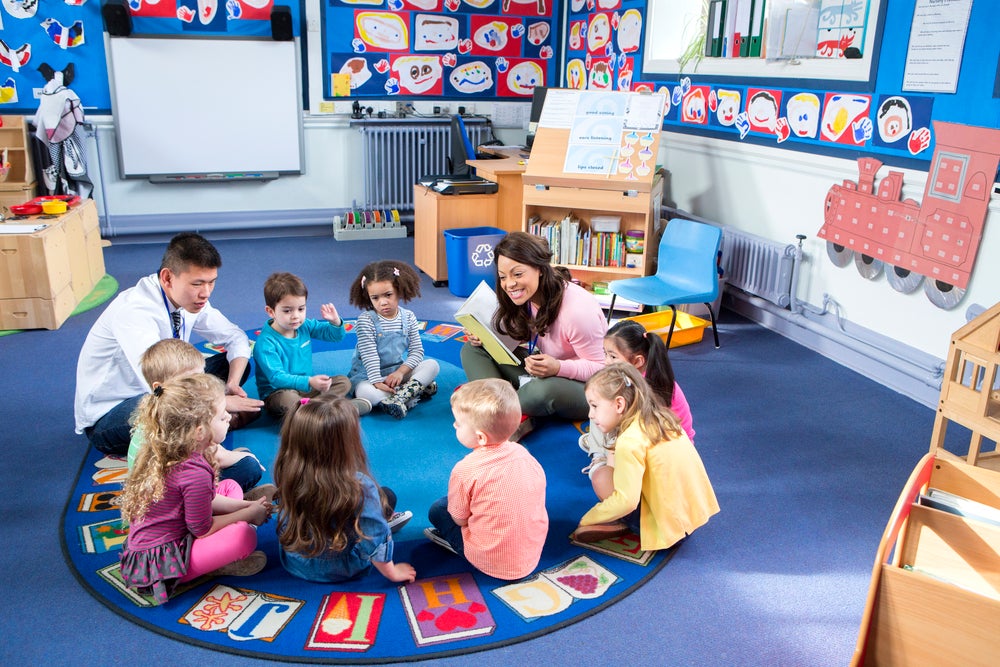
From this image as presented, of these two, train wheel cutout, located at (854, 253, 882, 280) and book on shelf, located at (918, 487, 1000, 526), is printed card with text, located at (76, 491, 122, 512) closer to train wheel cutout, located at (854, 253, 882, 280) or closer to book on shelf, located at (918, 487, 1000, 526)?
book on shelf, located at (918, 487, 1000, 526)

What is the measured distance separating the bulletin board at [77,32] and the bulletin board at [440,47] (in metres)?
0.78

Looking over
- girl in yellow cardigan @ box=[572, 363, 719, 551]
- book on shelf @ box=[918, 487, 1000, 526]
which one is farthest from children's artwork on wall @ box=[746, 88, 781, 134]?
book on shelf @ box=[918, 487, 1000, 526]

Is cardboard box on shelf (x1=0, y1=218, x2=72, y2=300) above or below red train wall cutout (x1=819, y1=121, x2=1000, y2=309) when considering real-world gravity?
below

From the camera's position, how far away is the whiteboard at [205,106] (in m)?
6.27

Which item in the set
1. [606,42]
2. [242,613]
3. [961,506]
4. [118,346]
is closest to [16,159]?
[118,346]

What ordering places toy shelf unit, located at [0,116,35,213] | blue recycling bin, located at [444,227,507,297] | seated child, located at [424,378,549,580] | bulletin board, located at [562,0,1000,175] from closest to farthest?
seated child, located at [424,378,549,580] < bulletin board, located at [562,0,1000,175] < blue recycling bin, located at [444,227,507,297] < toy shelf unit, located at [0,116,35,213]

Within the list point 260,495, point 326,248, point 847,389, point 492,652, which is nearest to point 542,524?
point 492,652

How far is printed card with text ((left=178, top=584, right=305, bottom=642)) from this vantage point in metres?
2.23

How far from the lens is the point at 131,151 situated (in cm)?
640

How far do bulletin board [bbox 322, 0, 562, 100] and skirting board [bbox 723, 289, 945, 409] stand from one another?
11.1 ft

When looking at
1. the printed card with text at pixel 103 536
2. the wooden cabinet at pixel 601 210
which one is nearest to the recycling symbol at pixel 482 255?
the wooden cabinet at pixel 601 210

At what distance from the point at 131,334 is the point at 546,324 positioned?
5.21ft

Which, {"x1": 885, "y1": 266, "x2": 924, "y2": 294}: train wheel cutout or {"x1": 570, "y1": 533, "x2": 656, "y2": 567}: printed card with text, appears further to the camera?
{"x1": 885, "y1": 266, "x2": 924, "y2": 294}: train wheel cutout

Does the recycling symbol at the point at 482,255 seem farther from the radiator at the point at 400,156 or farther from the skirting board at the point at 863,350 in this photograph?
the radiator at the point at 400,156
